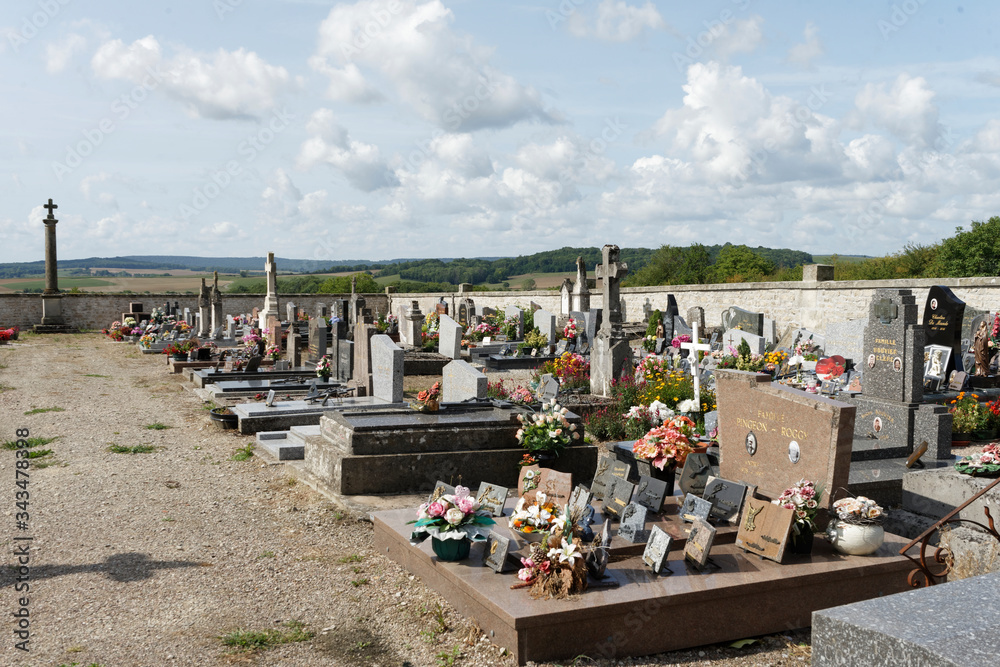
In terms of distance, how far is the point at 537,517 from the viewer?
4891 mm

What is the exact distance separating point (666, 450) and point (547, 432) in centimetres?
156

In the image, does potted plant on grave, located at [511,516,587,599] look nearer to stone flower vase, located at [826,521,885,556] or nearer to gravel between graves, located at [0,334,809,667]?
gravel between graves, located at [0,334,809,667]

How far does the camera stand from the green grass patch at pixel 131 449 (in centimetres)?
954

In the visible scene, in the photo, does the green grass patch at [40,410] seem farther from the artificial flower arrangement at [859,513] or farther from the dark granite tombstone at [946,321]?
the dark granite tombstone at [946,321]

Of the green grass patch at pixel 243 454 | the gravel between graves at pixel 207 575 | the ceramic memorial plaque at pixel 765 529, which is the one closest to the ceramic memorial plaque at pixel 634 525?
the ceramic memorial plaque at pixel 765 529

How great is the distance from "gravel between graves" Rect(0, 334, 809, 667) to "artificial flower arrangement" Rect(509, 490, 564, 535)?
71cm

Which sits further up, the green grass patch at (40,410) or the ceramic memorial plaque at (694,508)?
the ceramic memorial plaque at (694,508)

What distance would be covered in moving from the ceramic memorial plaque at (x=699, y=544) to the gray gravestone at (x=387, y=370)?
644 centimetres

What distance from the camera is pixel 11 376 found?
55.0 ft

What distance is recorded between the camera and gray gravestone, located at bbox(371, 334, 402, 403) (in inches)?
426

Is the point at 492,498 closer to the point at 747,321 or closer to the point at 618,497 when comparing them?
the point at 618,497

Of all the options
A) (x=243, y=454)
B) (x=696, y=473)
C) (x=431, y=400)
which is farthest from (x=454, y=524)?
(x=243, y=454)

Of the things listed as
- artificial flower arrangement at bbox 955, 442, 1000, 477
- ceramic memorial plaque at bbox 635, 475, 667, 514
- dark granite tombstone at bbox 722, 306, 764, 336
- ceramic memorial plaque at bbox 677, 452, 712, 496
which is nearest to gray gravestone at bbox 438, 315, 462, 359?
dark granite tombstone at bbox 722, 306, 764, 336

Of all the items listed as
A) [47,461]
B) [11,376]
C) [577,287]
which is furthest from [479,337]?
[47,461]
